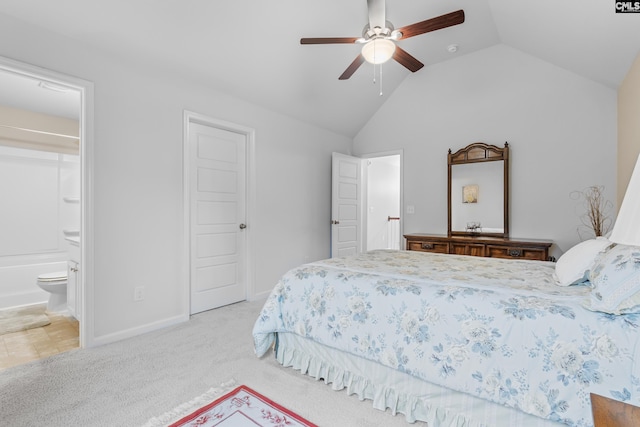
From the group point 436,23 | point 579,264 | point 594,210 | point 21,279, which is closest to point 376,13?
point 436,23

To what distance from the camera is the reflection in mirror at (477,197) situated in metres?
3.88

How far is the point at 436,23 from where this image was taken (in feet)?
6.97

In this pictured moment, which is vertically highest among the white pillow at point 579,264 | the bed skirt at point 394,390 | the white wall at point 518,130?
the white wall at point 518,130

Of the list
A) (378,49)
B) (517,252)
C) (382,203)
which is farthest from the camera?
(382,203)

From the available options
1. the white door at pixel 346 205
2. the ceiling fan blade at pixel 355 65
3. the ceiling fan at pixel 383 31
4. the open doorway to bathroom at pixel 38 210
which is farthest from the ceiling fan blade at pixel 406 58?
the open doorway to bathroom at pixel 38 210

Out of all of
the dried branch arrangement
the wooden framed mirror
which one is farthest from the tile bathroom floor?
the dried branch arrangement

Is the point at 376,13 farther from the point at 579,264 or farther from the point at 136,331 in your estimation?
the point at 136,331

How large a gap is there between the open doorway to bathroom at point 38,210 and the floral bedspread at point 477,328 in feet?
7.69

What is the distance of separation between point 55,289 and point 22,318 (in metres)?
0.40

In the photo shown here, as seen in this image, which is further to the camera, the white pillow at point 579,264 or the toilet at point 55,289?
the toilet at point 55,289

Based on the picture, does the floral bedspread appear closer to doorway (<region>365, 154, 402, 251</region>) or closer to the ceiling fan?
the ceiling fan

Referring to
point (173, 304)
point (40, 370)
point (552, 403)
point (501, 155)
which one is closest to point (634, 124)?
point (501, 155)

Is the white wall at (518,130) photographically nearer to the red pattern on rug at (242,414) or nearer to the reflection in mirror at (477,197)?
the reflection in mirror at (477,197)

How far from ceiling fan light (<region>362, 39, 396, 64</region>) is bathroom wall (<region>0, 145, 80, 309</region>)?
3.70 meters
